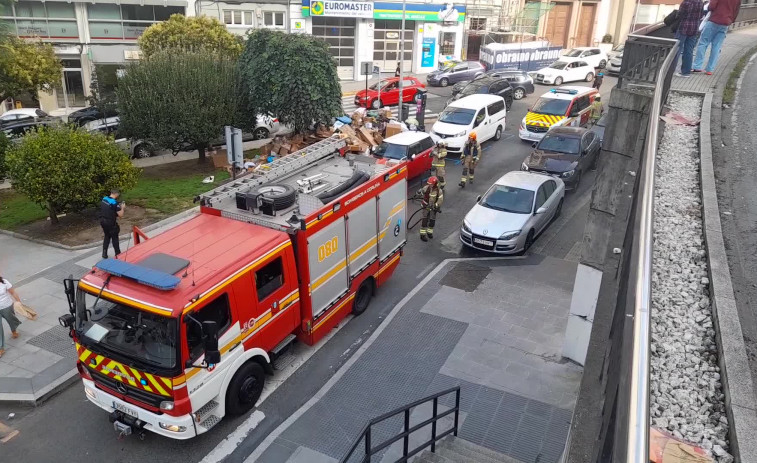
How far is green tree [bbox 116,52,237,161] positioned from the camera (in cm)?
1759

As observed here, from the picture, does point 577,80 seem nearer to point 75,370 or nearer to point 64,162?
point 64,162

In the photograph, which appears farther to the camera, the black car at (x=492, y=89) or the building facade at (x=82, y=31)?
the building facade at (x=82, y=31)

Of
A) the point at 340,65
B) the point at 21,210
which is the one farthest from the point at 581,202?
the point at 340,65

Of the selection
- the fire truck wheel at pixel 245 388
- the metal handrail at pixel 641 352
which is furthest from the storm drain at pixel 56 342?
the metal handrail at pixel 641 352

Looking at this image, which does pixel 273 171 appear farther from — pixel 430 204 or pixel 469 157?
pixel 469 157

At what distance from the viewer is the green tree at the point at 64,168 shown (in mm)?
13219

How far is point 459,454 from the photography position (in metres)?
7.02

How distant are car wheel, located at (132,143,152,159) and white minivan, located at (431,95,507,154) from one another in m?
10.5

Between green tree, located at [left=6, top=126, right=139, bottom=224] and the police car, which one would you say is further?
the police car

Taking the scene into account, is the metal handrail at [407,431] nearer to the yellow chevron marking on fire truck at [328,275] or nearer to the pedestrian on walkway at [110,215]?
the yellow chevron marking on fire truck at [328,275]

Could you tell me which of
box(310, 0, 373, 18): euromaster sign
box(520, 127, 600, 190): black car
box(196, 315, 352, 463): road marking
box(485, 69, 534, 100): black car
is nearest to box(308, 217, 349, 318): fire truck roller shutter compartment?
box(196, 315, 352, 463): road marking

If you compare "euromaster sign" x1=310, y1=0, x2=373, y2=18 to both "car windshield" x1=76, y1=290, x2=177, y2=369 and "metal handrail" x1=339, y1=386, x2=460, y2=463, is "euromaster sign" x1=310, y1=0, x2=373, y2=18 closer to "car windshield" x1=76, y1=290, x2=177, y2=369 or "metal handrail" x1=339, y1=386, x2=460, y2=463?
"car windshield" x1=76, y1=290, x2=177, y2=369

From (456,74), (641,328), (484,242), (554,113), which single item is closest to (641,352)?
(641,328)

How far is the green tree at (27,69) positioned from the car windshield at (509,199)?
17524 millimetres
